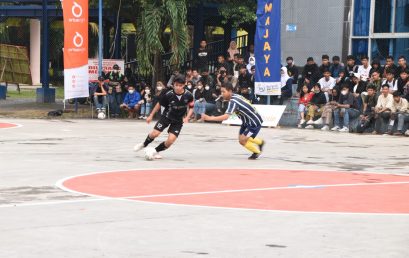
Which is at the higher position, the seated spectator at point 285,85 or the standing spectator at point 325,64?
the standing spectator at point 325,64

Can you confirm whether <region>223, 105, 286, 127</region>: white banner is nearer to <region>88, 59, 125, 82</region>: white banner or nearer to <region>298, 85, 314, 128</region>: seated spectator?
<region>298, 85, 314, 128</region>: seated spectator

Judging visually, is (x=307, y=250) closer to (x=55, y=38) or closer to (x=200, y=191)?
(x=200, y=191)

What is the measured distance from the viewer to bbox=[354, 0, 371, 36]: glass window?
29672 millimetres

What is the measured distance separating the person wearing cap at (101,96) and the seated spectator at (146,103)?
1.28m

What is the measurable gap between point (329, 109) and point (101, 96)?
8302mm

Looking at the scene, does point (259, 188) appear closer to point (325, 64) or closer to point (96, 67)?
point (325, 64)

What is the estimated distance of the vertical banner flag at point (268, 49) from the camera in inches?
1086

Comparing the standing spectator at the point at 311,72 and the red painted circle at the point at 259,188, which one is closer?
A: the red painted circle at the point at 259,188

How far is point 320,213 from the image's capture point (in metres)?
11.1

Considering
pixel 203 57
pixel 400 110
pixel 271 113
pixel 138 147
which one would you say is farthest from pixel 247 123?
pixel 203 57

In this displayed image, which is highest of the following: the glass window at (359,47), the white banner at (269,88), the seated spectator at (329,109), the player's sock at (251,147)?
the glass window at (359,47)

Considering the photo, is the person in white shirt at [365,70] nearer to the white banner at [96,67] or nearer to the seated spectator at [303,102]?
the seated spectator at [303,102]

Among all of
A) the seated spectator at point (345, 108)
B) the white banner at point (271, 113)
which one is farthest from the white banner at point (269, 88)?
the seated spectator at point (345, 108)

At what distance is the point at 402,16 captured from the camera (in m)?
28.8
